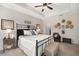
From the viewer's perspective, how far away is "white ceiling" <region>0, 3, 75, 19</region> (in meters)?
1.75

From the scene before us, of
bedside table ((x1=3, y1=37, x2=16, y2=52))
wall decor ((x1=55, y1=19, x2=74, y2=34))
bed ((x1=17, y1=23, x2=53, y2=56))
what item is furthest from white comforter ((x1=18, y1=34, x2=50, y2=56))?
wall decor ((x1=55, y1=19, x2=74, y2=34))

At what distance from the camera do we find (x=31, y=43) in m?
1.72

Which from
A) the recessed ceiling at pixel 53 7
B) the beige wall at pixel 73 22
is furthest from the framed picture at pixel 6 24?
the beige wall at pixel 73 22

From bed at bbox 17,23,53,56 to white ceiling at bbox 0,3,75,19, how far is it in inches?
16.1

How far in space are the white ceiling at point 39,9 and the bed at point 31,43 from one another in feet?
1.34

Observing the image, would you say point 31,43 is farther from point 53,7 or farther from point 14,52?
point 53,7

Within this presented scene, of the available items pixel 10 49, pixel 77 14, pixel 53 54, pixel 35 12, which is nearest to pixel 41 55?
pixel 53 54

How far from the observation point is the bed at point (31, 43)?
5.64 feet

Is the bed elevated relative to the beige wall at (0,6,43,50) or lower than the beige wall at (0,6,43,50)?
lower

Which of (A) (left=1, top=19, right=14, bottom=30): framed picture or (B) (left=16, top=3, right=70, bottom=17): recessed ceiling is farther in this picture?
(B) (left=16, top=3, right=70, bottom=17): recessed ceiling

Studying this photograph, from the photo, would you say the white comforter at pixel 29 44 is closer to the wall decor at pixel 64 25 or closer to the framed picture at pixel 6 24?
the framed picture at pixel 6 24

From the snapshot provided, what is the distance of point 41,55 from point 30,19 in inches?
29.1

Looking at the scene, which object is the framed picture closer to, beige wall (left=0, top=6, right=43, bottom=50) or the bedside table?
beige wall (left=0, top=6, right=43, bottom=50)

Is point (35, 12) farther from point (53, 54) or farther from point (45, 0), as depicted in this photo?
point (53, 54)
